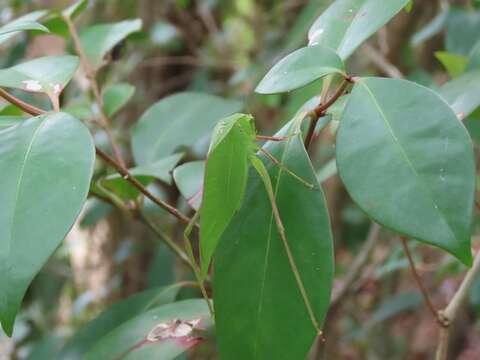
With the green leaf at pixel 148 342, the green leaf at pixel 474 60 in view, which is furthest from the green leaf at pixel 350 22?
the green leaf at pixel 148 342

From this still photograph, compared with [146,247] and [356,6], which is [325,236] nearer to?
[356,6]

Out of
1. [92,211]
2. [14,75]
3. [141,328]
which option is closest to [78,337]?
[141,328]

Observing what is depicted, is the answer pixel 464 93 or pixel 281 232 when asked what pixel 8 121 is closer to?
pixel 281 232

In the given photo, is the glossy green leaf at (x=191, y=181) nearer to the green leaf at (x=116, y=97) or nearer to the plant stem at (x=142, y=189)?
the plant stem at (x=142, y=189)

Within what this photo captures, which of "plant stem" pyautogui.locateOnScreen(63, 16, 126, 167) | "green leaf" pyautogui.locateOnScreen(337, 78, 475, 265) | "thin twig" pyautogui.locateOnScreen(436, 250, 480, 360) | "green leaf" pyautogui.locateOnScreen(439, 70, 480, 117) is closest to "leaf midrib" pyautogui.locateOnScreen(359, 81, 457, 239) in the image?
"green leaf" pyautogui.locateOnScreen(337, 78, 475, 265)

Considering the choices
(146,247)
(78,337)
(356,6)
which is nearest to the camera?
(356,6)

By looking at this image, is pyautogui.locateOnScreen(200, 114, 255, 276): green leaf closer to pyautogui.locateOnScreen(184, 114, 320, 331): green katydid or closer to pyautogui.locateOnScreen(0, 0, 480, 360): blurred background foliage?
pyautogui.locateOnScreen(184, 114, 320, 331): green katydid

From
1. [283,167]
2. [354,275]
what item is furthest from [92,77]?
[354,275]
